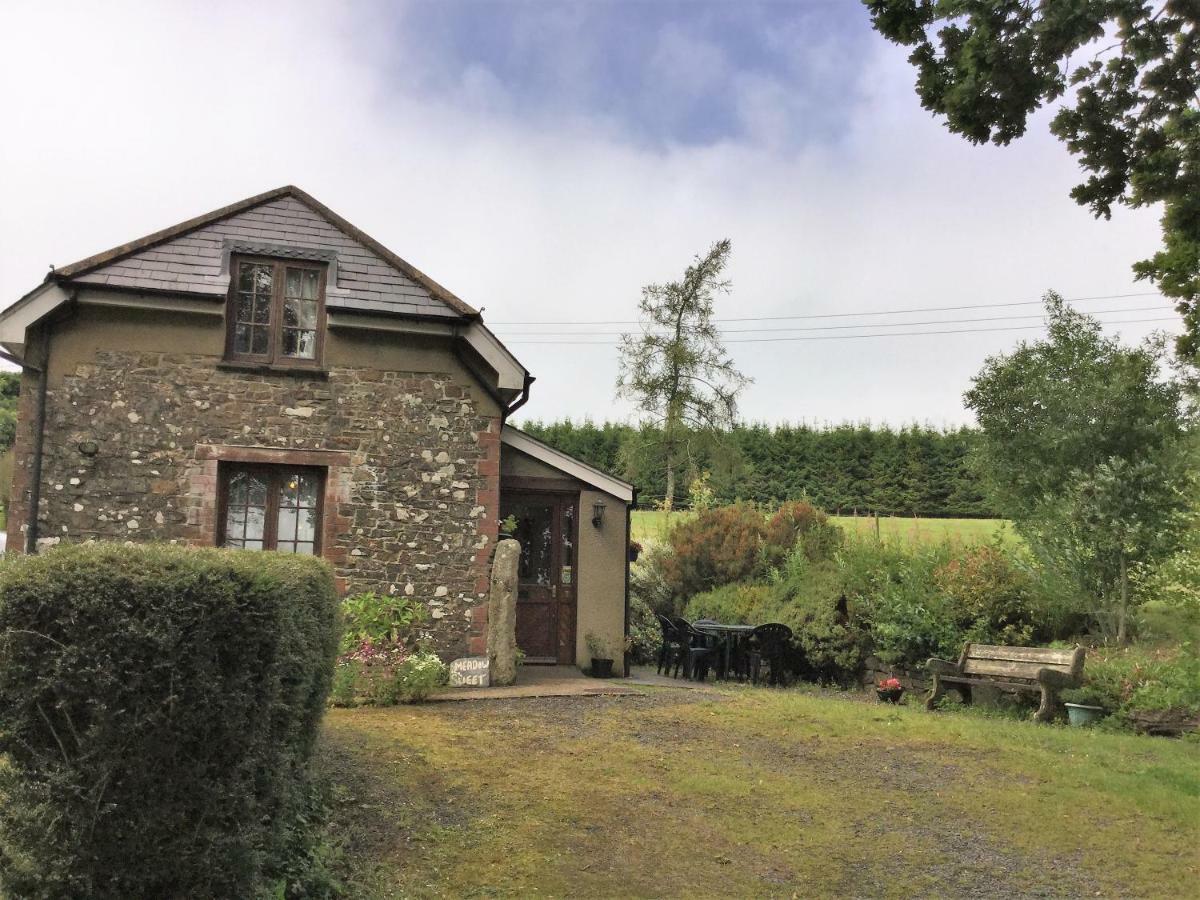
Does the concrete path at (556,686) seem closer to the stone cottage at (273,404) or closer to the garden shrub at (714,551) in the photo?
the stone cottage at (273,404)

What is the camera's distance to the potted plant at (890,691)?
42.3ft

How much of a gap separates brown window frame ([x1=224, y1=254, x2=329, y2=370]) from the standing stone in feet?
11.6

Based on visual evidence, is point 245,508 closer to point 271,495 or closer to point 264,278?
point 271,495

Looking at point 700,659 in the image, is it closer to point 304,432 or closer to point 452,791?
point 304,432

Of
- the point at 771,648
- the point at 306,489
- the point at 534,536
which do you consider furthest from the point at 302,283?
the point at 771,648

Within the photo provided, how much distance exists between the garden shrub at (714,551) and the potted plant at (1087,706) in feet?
28.8

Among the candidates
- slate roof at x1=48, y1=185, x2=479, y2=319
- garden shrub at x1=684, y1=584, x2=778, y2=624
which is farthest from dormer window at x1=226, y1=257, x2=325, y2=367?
garden shrub at x1=684, y1=584, x2=778, y2=624

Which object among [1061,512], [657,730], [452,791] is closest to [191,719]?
[452,791]

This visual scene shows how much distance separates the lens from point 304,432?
477 inches

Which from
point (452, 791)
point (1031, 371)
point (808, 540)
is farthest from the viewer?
point (1031, 371)

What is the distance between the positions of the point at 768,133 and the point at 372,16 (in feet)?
16.4

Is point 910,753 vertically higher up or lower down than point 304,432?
lower down

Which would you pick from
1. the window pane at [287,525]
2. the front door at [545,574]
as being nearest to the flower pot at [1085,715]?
the front door at [545,574]

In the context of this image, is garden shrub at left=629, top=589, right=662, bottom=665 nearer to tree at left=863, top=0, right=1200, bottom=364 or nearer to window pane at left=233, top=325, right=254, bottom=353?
window pane at left=233, top=325, right=254, bottom=353
